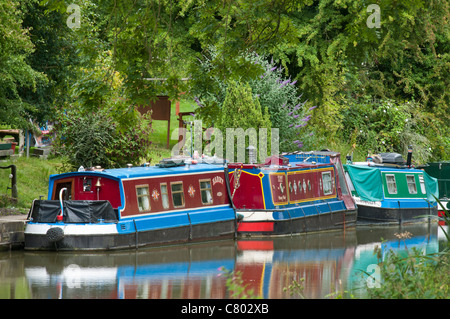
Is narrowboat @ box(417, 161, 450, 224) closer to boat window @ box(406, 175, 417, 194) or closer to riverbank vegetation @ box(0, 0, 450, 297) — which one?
boat window @ box(406, 175, 417, 194)

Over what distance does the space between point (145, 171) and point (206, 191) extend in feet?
6.46

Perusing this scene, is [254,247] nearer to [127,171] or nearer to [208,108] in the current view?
[127,171]

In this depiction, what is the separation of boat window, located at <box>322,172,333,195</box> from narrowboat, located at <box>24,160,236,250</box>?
13.2 feet

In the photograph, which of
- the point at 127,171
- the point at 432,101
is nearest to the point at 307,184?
the point at 127,171

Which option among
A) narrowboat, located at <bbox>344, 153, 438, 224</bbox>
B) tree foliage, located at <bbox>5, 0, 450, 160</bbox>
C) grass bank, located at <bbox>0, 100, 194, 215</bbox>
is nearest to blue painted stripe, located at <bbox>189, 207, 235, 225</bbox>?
tree foliage, located at <bbox>5, 0, 450, 160</bbox>

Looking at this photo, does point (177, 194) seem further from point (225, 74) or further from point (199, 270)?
point (225, 74)

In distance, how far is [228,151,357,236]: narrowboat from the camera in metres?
20.2

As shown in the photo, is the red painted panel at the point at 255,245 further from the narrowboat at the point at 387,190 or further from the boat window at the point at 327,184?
the narrowboat at the point at 387,190

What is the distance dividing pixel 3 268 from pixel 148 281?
3066mm

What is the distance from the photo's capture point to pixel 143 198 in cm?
1808

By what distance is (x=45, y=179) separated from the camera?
898 inches

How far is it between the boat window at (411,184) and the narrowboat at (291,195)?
115 inches

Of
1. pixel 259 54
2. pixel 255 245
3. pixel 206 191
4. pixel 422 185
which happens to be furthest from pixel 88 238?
pixel 422 185

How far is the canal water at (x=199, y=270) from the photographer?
12703 millimetres
